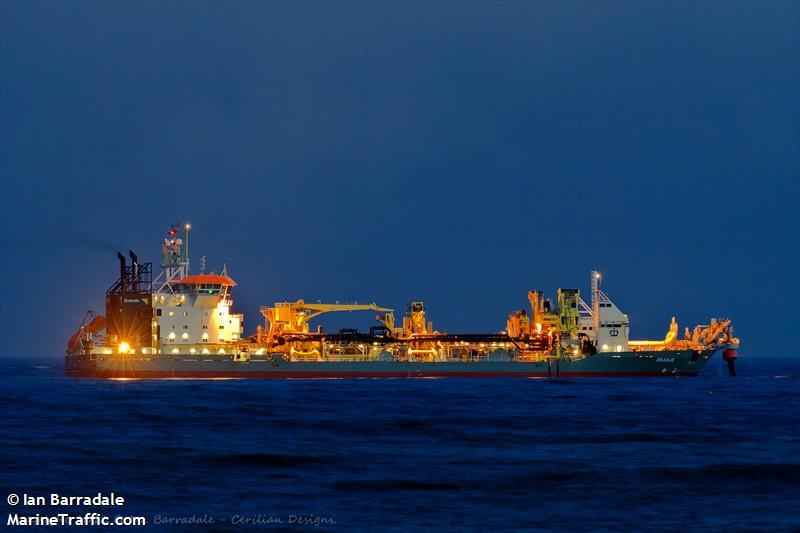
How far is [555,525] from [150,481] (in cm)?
1333

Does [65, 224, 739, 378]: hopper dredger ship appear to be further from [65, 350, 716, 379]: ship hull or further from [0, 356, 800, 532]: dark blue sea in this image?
[0, 356, 800, 532]: dark blue sea

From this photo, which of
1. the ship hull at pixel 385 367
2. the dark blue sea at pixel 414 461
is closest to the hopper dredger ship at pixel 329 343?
the ship hull at pixel 385 367

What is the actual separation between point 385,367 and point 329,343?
196 inches

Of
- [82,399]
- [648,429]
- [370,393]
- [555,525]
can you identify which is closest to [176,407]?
[82,399]

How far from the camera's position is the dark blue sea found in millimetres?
26453

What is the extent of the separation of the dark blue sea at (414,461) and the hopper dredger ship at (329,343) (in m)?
15.9

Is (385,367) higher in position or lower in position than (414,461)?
higher

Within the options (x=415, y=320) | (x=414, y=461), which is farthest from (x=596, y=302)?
(x=414, y=461)

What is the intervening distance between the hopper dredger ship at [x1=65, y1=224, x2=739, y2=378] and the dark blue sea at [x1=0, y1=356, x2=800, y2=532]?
15.9 m

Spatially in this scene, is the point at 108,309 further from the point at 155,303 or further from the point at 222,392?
the point at 222,392

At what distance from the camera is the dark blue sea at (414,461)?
26453mm

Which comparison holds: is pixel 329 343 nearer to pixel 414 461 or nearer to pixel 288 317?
pixel 288 317

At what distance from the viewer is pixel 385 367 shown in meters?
81.1

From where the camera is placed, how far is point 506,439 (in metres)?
42.1
